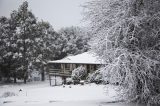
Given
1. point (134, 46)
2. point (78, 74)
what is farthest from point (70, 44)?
point (134, 46)

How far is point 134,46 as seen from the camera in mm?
14328

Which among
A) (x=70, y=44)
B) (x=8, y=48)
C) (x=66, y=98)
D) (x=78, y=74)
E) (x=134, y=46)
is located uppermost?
(x=70, y=44)

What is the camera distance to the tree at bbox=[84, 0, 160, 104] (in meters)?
13.6

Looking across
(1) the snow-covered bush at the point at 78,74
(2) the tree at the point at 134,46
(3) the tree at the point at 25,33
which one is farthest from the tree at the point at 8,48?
(2) the tree at the point at 134,46

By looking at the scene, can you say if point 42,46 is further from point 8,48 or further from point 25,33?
point 8,48

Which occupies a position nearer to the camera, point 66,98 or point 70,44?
point 66,98

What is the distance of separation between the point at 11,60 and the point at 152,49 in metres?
33.5

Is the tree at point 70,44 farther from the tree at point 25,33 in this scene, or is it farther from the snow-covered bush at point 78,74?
the snow-covered bush at point 78,74

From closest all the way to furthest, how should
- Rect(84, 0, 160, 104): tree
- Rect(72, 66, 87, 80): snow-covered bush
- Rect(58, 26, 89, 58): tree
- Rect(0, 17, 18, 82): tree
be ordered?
Rect(84, 0, 160, 104): tree, Rect(72, 66, 87, 80): snow-covered bush, Rect(0, 17, 18, 82): tree, Rect(58, 26, 89, 58): tree

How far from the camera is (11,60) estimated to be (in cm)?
4369

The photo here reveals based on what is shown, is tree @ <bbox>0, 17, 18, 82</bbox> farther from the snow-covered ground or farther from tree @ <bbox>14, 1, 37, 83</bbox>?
the snow-covered ground

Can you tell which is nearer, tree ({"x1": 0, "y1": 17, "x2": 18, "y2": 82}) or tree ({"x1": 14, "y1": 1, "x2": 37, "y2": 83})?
tree ({"x1": 0, "y1": 17, "x2": 18, "y2": 82})

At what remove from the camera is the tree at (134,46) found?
1361 centimetres

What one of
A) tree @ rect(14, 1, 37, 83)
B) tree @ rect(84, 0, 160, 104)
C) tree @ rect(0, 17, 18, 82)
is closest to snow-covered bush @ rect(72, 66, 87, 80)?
tree @ rect(14, 1, 37, 83)
